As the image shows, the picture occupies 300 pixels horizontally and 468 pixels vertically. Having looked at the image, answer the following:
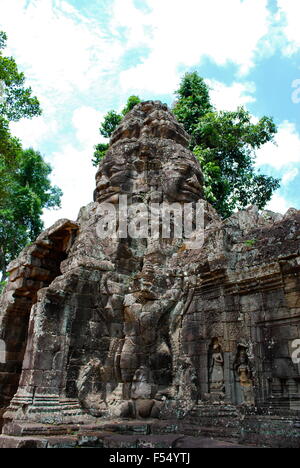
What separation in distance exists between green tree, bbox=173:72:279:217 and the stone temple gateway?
31.6 feet

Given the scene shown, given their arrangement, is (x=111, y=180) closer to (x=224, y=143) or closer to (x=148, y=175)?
(x=148, y=175)

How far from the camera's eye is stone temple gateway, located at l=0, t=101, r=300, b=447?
527 centimetres

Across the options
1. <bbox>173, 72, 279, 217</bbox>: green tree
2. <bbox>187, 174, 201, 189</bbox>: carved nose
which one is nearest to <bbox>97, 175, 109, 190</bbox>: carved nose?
<bbox>187, 174, 201, 189</bbox>: carved nose

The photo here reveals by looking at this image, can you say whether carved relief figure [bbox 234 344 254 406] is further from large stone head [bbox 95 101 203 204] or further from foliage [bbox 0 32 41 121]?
foliage [bbox 0 32 41 121]

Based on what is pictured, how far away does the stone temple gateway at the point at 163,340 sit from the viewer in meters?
5.27

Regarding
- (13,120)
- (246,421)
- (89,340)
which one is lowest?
(246,421)

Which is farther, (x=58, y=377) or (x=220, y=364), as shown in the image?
(x=58, y=377)

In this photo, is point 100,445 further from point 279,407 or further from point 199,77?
point 199,77

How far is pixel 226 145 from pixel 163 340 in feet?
46.9
